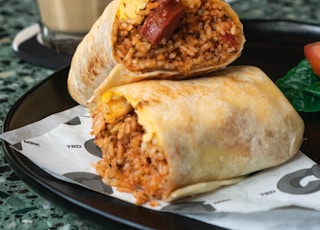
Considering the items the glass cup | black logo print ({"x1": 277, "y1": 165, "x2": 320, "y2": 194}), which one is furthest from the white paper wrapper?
the glass cup

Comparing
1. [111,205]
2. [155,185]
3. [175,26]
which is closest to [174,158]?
[155,185]

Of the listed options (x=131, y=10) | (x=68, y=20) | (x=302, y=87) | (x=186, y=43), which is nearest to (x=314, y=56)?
(x=302, y=87)

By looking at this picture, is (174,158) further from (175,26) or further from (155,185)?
(175,26)

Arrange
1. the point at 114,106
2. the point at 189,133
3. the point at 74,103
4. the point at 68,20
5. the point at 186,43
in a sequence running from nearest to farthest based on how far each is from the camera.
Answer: the point at 189,133 < the point at 114,106 < the point at 186,43 < the point at 74,103 < the point at 68,20

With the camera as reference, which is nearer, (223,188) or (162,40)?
(223,188)

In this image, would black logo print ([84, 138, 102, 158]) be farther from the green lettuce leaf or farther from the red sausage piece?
the green lettuce leaf

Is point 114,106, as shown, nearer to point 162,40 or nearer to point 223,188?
point 162,40

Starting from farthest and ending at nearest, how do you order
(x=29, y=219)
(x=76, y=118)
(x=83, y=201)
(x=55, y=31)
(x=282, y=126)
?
(x=55, y=31)
(x=76, y=118)
(x=282, y=126)
(x=29, y=219)
(x=83, y=201)
